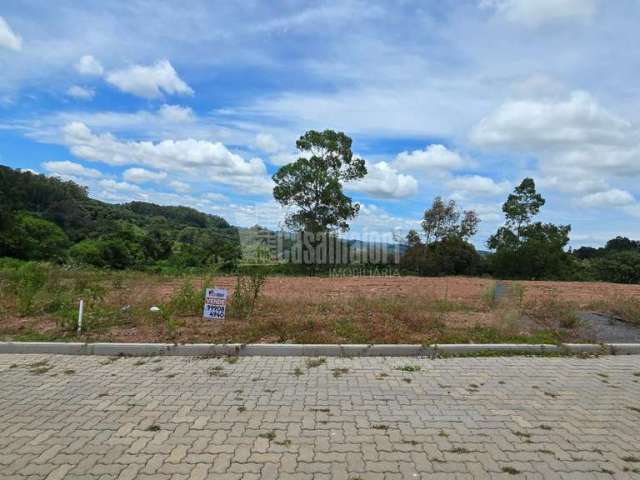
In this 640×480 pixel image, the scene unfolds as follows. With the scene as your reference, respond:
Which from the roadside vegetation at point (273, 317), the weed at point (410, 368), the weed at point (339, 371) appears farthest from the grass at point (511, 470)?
the roadside vegetation at point (273, 317)

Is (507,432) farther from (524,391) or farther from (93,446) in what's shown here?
(93,446)

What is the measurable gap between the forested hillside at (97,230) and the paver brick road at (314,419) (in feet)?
38.8

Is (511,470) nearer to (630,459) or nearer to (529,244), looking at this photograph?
(630,459)

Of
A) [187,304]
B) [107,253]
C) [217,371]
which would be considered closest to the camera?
[217,371]

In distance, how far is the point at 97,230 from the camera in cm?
4600

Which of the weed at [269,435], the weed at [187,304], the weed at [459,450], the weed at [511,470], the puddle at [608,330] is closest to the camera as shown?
the weed at [511,470]

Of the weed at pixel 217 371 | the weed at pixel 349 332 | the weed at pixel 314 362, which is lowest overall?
the weed at pixel 217 371

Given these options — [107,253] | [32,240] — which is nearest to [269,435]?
[107,253]

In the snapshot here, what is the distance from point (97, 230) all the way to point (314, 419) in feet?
163

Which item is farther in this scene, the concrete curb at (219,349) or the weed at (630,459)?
the concrete curb at (219,349)

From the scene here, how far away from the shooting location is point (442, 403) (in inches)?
160

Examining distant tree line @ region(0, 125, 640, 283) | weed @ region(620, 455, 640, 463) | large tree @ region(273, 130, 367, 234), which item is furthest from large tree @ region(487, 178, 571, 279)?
weed @ region(620, 455, 640, 463)

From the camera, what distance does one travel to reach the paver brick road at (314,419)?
2.91 metres

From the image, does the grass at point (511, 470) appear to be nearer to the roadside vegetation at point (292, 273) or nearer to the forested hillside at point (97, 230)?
the roadside vegetation at point (292, 273)
